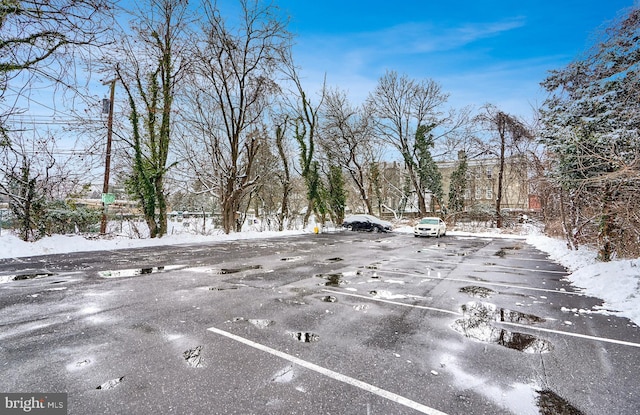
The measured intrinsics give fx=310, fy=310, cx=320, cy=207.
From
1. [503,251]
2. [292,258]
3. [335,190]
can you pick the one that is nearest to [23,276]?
[292,258]

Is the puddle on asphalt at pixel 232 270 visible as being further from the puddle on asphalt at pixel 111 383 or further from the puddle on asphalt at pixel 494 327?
the puddle on asphalt at pixel 494 327

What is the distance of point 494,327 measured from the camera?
4.80m

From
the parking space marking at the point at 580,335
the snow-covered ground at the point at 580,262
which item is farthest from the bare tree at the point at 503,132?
the parking space marking at the point at 580,335

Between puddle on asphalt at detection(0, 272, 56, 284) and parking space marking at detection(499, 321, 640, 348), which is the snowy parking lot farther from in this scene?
puddle on asphalt at detection(0, 272, 56, 284)

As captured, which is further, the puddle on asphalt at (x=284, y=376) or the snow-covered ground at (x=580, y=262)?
the snow-covered ground at (x=580, y=262)

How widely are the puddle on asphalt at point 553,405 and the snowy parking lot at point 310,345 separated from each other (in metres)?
0.02

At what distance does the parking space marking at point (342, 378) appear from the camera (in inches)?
108

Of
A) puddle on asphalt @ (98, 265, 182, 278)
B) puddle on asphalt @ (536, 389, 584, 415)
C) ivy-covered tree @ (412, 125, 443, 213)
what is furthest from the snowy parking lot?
ivy-covered tree @ (412, 125, 443, 213)

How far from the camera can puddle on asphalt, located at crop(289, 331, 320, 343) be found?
412 cm

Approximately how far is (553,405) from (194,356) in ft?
12.0

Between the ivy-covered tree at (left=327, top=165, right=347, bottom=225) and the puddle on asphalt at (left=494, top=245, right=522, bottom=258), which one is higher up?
the ivy-covered tree at (left=327, top=165, right=347, bottom=225)

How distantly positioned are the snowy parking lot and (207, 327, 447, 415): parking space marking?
0.06ft

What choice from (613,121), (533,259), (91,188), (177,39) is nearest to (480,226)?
(533,259)

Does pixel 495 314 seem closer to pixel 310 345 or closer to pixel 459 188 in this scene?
pixel 310 345
